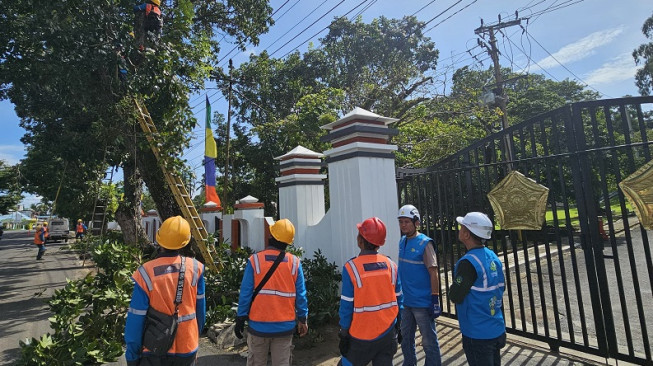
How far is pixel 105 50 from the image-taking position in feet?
20.4

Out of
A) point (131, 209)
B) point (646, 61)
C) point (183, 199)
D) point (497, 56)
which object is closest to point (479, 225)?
point (183, 199)

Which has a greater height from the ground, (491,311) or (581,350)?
(491,311)

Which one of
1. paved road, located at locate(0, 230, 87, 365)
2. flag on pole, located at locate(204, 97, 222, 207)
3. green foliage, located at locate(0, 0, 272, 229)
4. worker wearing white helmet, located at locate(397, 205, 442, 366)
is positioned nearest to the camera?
worker wearing white helmet, located at locate(397, 205, 442, 366)

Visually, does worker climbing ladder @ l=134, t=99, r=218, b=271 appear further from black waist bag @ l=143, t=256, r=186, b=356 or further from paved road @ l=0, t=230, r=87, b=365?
black waist bag @ l=143, t=256, r=186, b=356

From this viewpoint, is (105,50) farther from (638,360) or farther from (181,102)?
(638,360)

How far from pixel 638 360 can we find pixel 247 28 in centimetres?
1106

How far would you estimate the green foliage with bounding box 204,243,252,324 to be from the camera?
15.7 feet

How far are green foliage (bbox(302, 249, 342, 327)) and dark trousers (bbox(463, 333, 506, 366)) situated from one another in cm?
194

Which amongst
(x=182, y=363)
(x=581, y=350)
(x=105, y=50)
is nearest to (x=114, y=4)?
(x=105, y=50)

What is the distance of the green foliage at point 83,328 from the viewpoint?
348 cm

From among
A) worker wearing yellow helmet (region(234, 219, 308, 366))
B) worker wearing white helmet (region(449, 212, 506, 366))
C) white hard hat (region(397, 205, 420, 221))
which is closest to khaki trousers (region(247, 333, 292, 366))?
worker wearing yellow helmet (region(234, 219, 308, 366))

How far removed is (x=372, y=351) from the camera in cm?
247

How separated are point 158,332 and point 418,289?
201cm

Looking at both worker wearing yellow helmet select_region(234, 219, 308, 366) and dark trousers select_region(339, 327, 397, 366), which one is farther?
worker wearing yellow helmet select_region(234, 219, 308, 366)
